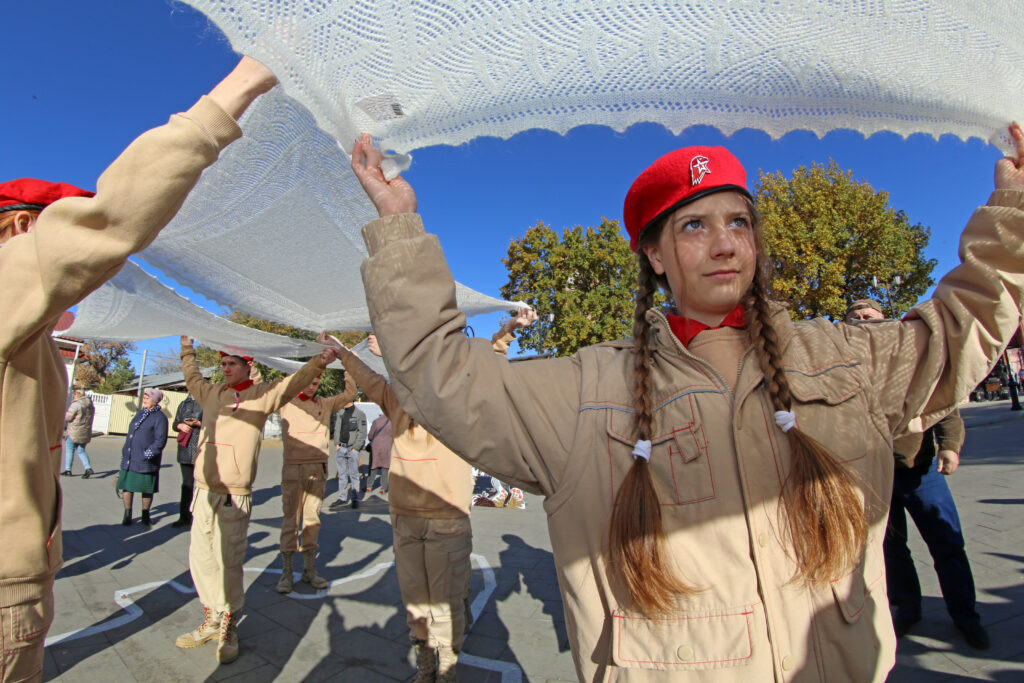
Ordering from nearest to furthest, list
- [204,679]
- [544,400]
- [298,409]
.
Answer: [544,400]
[204,679]
[298,409]

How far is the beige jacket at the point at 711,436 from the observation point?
998 millimetres

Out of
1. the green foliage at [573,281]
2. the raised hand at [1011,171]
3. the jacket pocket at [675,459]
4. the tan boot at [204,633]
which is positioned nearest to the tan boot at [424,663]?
the tan boot at [204,633]

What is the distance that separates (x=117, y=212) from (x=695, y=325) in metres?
1.39

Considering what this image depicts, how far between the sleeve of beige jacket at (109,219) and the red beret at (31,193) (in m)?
0.43

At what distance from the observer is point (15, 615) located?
1.37m

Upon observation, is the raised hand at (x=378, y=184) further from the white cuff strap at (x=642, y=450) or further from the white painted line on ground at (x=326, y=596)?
the white painted line on ground at (x=326, y=596)

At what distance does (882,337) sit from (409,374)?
1.09 m

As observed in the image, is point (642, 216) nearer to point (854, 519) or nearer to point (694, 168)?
point (694, 168)

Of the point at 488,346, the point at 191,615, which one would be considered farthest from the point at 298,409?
the point at 488,346

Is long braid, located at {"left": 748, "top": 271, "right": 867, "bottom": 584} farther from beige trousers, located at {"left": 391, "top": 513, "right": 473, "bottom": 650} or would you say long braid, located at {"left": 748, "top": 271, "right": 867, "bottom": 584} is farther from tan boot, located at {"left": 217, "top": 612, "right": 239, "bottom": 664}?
tan boot, located at {"left": 217, "top": 612, "right": 239, "bottom": 664}

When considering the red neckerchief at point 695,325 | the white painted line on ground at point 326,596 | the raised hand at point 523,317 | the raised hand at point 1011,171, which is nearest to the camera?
the raised hand at point 1011,171

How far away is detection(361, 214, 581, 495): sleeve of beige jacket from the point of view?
97 cm

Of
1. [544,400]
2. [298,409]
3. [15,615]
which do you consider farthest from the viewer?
[298,409]

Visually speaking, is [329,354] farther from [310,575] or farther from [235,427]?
[310,575]
